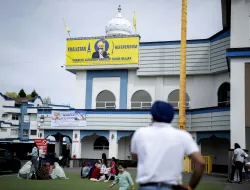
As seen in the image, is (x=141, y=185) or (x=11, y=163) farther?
(x=11, y=163)

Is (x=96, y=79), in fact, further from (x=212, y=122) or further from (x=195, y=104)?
(x=212, y=122)

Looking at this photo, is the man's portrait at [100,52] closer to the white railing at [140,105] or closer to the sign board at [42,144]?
the white railing at [140,105]

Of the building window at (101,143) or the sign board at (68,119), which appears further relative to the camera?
the building window at (101,143)

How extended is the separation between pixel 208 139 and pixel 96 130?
807 cm

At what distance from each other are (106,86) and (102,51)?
2781 millimetres

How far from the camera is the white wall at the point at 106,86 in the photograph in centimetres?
3067

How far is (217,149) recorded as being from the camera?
2684 cm

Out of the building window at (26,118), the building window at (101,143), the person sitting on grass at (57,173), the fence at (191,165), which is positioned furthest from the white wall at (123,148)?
the building window at (26,118)

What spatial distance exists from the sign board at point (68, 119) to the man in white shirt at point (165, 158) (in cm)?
2548

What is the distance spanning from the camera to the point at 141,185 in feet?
12.3

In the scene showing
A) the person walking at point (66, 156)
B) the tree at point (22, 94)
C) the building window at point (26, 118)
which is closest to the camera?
the person walking at point (66, 156)

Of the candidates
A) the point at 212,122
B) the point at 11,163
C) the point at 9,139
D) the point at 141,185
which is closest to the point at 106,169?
the point at 11,163

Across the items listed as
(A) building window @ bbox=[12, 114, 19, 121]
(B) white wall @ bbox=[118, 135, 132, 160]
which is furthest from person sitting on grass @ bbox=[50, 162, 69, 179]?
(A) building window @ bbox=[12, 114, 19, 121]

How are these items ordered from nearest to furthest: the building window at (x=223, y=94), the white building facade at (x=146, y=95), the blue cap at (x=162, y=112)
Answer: the blue cap at (x=162, y=112), the white building facade at (x=146, y=95), the building window at (x=223, y=94)
